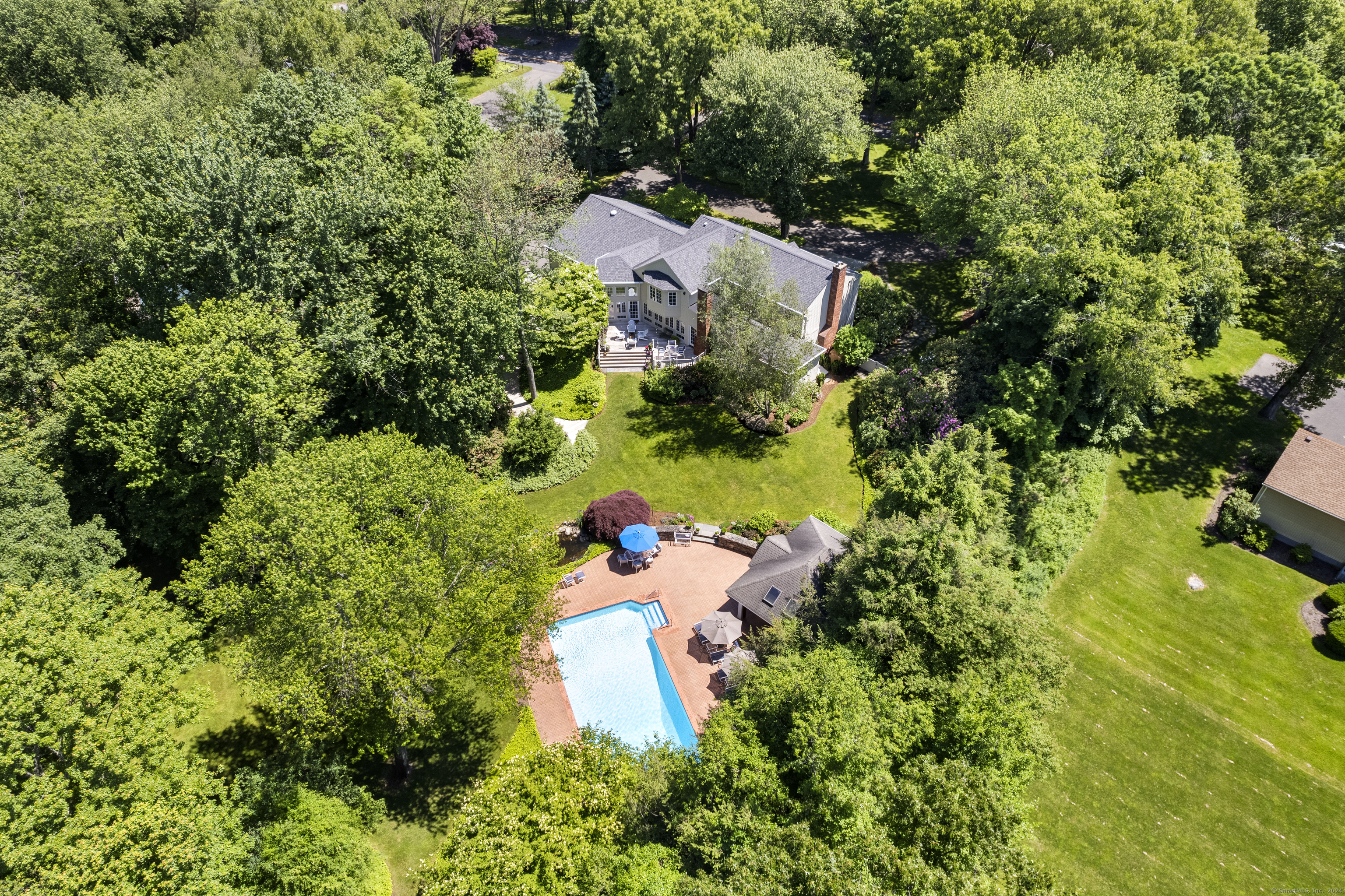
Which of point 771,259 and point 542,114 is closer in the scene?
point 771,259

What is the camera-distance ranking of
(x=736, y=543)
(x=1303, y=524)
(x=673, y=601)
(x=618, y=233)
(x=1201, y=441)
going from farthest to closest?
(x=618, y=233) < (x=1201, y=441) < (x=736, y=543) < (x=1303, y=524) < (x=673, y=601)

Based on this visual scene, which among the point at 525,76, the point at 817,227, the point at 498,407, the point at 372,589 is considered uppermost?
the point at 372,589

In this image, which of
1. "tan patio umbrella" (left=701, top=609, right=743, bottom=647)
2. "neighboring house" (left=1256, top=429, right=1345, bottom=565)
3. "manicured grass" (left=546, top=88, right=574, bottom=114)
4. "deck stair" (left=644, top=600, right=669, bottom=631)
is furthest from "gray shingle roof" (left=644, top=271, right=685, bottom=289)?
"manicured grass" (left=546, top=88, right=574, bottom=114)

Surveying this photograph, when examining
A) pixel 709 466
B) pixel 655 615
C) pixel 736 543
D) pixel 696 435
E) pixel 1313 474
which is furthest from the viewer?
pixel 696 435

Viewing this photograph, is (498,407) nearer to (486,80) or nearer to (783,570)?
(783,570)

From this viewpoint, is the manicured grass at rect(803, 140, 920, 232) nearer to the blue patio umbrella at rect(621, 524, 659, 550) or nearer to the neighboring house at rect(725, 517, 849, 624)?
the neighboring house at rect(725, 517, 849, 624)

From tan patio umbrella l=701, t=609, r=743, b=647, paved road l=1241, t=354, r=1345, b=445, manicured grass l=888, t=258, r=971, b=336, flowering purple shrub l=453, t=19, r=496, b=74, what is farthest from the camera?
flowering purple shrub l=453, t=19, r=496, b=74

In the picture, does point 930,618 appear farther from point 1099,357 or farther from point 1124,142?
point 1124,142

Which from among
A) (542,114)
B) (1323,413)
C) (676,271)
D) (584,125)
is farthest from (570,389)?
(1323,413)

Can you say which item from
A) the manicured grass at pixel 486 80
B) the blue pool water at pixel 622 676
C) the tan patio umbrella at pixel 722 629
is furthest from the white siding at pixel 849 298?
the manicured grass at pixel 486 80
